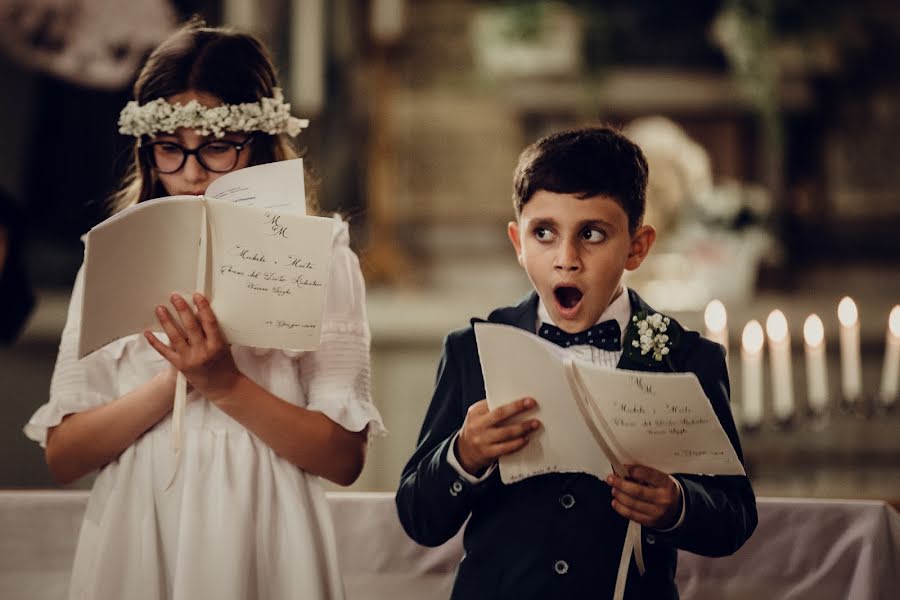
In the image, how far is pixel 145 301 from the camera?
1.28 metres

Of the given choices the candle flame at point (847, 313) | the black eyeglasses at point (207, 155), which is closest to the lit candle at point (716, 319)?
the candle flame at point (847, 313)

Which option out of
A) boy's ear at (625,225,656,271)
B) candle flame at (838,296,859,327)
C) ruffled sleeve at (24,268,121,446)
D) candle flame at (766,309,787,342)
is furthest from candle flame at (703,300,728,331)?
ruffled sleeve at (24,268,121,446)

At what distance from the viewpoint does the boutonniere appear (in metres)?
1.26

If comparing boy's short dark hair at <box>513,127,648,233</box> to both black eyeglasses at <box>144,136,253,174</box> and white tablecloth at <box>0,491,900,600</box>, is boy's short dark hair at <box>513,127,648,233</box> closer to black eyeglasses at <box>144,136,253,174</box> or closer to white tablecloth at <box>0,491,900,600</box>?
black eyeglasses at <box>144,136,253,174</box>

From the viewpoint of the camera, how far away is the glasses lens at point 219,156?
1.39m

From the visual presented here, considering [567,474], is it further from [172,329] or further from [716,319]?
[716,319]

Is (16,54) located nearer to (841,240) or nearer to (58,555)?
(58,555)

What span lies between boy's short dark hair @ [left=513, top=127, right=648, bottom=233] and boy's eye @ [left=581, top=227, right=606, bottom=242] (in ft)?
0.15

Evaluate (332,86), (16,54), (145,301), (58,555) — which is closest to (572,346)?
(145,301)

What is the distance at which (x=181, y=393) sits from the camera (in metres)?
1.31

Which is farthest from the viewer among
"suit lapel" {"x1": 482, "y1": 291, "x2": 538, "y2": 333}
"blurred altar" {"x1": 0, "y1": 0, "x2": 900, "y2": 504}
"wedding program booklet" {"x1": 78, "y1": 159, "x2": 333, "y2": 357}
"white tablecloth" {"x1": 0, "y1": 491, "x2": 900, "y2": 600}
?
"blurred altar" {"x1": 0, "y1": 0, "x2": 900, "y2": 504}

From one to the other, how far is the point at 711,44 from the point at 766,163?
0.56m

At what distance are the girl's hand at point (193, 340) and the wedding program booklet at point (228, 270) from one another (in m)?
0.02

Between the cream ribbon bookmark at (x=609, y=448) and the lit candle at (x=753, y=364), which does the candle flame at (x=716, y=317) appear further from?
the cream ribbon bookmark at (x=609, y=448)
